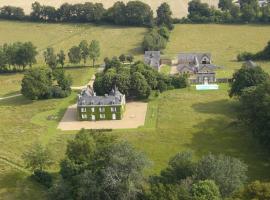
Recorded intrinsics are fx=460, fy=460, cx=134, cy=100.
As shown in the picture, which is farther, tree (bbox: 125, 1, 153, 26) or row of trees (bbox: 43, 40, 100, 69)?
tree (bbox: 125, 1, 153, 26)

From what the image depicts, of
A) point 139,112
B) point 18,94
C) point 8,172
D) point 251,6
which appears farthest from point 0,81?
point 251,6

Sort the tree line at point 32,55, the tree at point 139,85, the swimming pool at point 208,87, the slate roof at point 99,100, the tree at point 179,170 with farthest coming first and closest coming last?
the tree line at point 32,55, the swimming pool at point 208,87, the tree at point 139,85, the slate roof at point 99,100, the tree at point 179,170

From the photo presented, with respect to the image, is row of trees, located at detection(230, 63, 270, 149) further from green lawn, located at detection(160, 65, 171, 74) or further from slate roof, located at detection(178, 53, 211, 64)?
slate roof, located at detection(178, 53, 211, 64)

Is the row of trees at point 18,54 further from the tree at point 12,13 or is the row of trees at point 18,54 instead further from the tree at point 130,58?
the tree at point 12,13

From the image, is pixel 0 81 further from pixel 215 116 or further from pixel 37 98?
pixel 215 116

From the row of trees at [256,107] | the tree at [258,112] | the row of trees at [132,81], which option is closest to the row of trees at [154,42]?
the row of trees at [132,81]

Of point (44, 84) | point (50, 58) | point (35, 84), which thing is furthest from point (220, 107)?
point (50, 58)

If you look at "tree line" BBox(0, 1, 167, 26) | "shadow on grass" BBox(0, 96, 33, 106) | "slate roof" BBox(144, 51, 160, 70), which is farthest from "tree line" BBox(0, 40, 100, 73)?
"tree line" BBox(0, 1, 167, 26)
